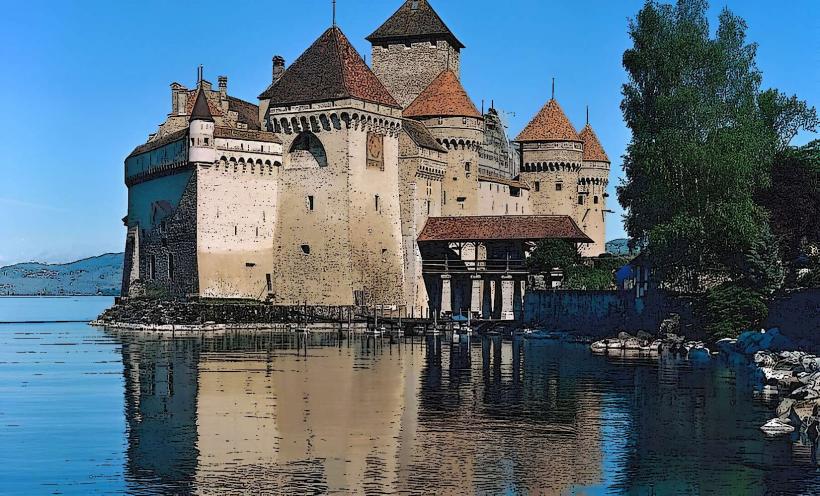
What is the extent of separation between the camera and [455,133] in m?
59.8

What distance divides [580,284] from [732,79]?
13.4 m

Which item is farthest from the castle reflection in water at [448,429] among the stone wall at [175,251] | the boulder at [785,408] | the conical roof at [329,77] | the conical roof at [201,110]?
the conical roof at [329,77]

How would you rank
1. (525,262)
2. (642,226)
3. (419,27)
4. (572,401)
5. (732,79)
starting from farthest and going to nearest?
(419,27)
(525,262)
(642,226)
(732,79)
(572,401)

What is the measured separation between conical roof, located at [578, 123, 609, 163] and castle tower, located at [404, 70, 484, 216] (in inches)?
462

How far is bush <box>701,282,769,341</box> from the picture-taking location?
3731 centimetres

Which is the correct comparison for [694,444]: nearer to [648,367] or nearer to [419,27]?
[648,367]

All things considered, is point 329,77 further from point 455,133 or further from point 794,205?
point 794,205

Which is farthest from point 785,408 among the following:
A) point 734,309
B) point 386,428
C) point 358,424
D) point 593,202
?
point 593,202

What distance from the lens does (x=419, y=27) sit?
6494 cm

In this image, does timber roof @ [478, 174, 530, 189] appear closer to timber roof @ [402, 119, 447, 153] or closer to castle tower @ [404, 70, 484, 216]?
castle tower @ [404, 70, 484, 216]

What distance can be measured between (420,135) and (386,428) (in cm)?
3720

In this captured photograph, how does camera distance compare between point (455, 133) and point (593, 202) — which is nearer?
point (455, 133)

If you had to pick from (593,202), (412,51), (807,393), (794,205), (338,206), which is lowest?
(807,393)

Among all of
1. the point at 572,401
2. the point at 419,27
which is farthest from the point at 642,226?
the point at 419,27
